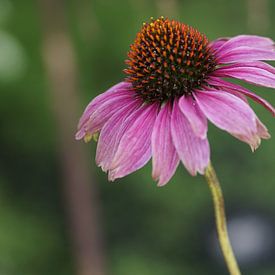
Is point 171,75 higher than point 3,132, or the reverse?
point 171,75

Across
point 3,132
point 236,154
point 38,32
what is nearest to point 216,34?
point 236,154

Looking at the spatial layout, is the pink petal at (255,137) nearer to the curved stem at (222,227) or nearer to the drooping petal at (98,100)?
the curved stem at (222,227)

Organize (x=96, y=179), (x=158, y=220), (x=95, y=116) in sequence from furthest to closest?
(x=96, y=179)
(x=158, y=220)
(x=95, y=116)

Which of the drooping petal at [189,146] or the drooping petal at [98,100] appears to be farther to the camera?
the drooping petal at [98,100]

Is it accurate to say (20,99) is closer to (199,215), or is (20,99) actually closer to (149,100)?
(199,215)

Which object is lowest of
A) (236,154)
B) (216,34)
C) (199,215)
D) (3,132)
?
(199,215)

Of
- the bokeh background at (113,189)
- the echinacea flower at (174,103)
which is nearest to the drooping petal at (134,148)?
the echinacea flower at (174,103)
